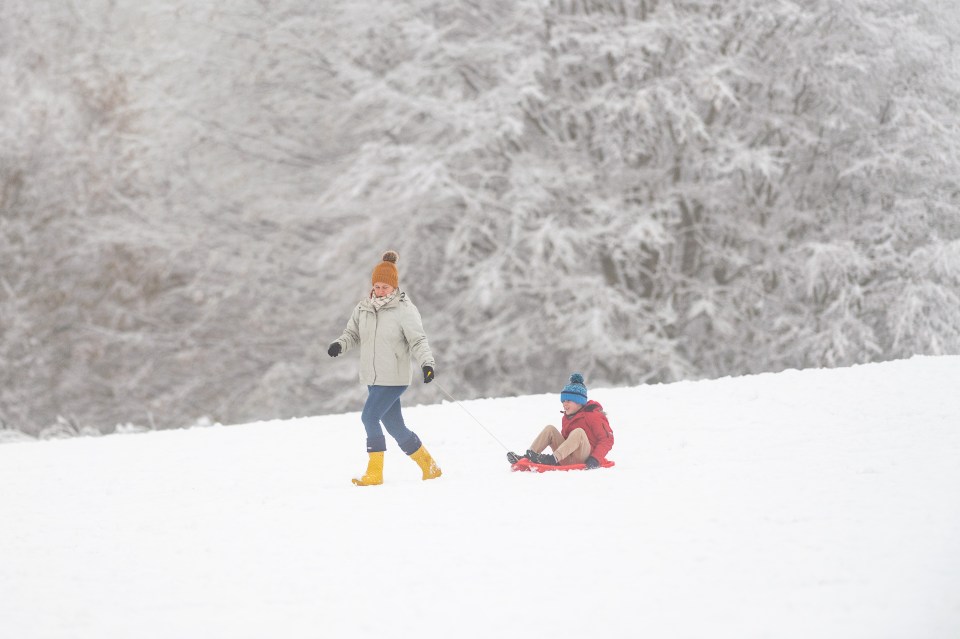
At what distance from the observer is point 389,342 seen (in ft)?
23.1

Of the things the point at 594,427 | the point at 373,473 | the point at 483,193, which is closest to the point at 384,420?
the point at 373,473

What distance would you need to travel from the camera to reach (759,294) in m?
16.6

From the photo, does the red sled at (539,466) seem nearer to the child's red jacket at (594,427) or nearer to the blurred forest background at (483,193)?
the child's red jacket at (594,427)

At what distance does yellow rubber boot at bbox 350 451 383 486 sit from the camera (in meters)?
7.12

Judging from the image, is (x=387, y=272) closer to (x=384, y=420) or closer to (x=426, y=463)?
(x=384, y=420)

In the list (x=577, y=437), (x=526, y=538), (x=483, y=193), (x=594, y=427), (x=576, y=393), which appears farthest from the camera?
Answer: (x=483, y=193)

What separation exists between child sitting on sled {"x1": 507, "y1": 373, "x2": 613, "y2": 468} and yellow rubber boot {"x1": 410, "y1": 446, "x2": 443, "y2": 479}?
46 centimetres

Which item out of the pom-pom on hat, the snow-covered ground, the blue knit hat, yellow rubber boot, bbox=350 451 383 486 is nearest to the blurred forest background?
the snow-covered ground

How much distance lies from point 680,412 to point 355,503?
369 centimetres

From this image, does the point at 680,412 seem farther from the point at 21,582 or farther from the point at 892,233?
the point at 892,233

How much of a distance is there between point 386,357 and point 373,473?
702 mm

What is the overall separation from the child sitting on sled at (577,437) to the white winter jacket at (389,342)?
34.3 inches

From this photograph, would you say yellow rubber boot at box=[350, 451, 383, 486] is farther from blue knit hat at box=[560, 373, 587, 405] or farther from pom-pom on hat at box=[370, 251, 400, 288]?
blue knit hat at box=[560, 373, 587, 405]

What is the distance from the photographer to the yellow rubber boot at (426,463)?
715 centimetres
